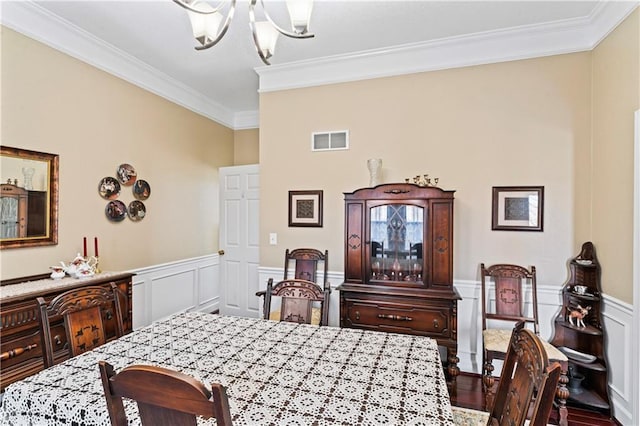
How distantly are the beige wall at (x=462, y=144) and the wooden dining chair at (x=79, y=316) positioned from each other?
6.51 ft

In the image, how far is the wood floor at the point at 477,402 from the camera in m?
2.32

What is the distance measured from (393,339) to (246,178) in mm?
3203

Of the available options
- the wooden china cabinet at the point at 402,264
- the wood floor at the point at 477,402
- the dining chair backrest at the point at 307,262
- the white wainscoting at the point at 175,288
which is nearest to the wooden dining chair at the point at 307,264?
the dining chair backrest at the point at 307,262

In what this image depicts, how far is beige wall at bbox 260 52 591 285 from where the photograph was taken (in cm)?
285

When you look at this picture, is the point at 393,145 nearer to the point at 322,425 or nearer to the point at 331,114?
the point at 331,114

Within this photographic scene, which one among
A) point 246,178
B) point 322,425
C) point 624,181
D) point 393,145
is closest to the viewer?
point 322,425

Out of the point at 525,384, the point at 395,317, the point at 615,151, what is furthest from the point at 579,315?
the point at 525,384

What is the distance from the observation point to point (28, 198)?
2.55m

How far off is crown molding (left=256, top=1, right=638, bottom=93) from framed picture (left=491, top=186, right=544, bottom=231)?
1194 millimetres

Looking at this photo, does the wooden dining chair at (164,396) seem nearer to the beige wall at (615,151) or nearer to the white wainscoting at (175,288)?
the white wainscoting at (175,288)

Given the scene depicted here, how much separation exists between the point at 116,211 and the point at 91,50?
59.7 inches

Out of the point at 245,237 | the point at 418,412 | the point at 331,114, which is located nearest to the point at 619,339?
the point at 418,412

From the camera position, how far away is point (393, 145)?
329 centimetres

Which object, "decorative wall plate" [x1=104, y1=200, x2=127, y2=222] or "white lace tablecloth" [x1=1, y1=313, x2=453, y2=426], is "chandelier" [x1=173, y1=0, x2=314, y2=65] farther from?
"decorative wall plate" [x1=104, y1=200, x2=127, y2=222]
